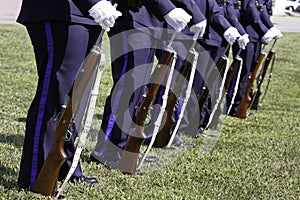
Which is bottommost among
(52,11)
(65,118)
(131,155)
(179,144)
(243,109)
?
(243,109)

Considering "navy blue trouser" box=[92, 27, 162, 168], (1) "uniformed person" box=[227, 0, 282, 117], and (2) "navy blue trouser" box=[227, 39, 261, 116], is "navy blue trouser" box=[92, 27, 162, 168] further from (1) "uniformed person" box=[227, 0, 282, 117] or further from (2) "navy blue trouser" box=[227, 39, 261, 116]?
(2) "navy blue trouser" box=[227, 39, 261, 116]

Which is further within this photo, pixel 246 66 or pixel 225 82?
pixel 246 66

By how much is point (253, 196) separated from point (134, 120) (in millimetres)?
986

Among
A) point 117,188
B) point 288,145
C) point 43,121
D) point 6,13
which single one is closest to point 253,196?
point 117,188

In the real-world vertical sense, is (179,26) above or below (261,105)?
above

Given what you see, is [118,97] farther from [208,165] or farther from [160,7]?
[208,165]

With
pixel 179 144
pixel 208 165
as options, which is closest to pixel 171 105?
pixel 179 144

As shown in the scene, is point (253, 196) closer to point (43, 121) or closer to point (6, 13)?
point (43, 121)

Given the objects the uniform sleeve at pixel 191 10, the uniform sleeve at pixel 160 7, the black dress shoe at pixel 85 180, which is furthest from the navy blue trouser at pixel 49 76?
the uniform sleeve at pixel 191 10

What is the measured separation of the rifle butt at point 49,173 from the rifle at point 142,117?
103 centimetres

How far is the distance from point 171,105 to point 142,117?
1.12m

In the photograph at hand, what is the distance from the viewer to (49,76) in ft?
13.5

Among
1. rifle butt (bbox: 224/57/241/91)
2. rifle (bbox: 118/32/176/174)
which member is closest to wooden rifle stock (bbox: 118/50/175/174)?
rifle (bbox: 118/32/176/174)

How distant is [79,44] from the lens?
4.12 metres
